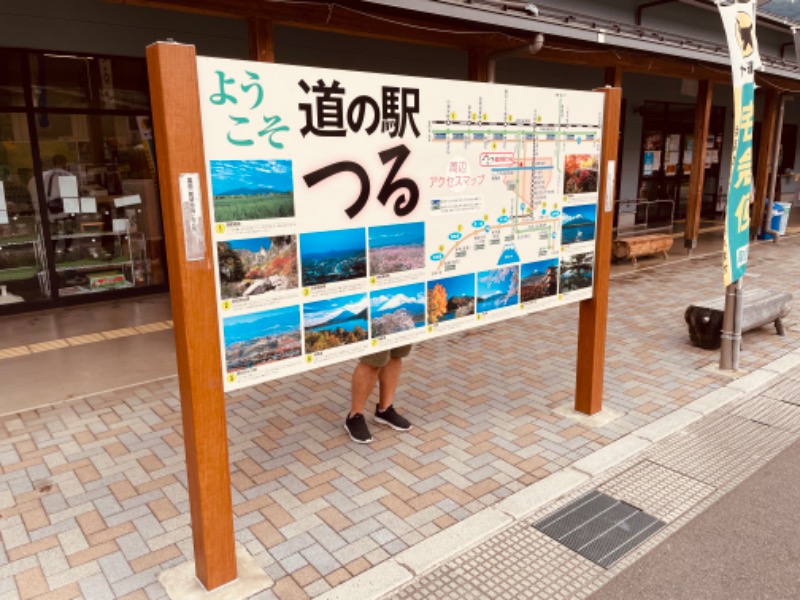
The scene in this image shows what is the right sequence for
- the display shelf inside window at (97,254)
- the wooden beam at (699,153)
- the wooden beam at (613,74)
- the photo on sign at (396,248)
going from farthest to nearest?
the wooden beam at (699,153), the wooden beam at (613,74), the display shelf inside window at (97,254), the photo on sign at (396,248)

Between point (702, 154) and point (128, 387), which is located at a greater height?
point (702, 154)

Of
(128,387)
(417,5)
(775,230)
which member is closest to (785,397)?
(417,5)

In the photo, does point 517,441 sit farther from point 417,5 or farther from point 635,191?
point 635,191

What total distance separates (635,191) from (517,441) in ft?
38.4

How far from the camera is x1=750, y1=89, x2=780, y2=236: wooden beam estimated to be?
13352 mm

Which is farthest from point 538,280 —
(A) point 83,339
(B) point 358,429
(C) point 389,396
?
(A) point 83,339

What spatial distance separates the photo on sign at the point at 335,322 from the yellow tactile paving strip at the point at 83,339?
4.24m

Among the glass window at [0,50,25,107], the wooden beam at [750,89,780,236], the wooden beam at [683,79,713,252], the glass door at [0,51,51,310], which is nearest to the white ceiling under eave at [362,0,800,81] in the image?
the wooden beam at [683,79,713,252]

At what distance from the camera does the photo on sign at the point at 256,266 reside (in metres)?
2.78

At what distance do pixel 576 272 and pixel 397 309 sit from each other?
1.65 meters

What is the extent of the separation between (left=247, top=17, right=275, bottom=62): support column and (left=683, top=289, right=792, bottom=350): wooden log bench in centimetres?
494

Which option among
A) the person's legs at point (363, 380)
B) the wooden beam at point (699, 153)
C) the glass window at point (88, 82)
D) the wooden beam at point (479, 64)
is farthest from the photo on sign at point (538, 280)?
the wooden beam at point (699, 153)

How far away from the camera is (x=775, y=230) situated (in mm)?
13484

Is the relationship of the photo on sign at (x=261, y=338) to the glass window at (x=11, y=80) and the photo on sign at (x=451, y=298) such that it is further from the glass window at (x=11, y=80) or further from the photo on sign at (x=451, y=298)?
the glass window at (x=11, y=80)
